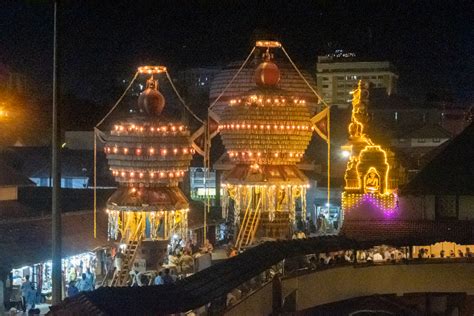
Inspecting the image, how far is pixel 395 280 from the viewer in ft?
72.5

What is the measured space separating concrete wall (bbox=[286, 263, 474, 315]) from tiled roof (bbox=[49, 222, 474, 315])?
2.49ft

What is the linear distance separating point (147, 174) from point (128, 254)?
7.78 feet

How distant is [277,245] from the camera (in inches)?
752

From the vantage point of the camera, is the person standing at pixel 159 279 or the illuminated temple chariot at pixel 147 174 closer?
the person standing at pixel 159 279

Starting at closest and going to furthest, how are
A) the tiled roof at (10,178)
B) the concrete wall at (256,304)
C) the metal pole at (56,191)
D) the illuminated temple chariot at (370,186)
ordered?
the metal pole at (56,191) < the concrete wall at (256,304) < the illuminated temple chariot at (370,186) < the tiled roof at (10,178)

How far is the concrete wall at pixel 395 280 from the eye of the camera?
836 inches

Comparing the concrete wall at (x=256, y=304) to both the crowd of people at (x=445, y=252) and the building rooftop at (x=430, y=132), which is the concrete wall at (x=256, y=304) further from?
the building rooftop at (x=430, y=132)

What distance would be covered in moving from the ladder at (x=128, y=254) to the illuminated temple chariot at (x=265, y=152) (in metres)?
3.78

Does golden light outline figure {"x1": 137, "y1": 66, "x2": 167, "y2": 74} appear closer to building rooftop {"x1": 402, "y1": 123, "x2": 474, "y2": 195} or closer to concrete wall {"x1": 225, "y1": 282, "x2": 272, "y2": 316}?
building rooftop {"x1": 402, "y1": 123, "x2": 474, "y2": 195}

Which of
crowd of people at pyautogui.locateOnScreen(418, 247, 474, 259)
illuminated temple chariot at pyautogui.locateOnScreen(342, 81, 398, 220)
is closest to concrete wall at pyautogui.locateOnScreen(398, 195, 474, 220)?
illuminated temple chariot at pyautogui.locateOnScreen(342, 81, 398, 220)

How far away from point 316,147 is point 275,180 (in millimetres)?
24307

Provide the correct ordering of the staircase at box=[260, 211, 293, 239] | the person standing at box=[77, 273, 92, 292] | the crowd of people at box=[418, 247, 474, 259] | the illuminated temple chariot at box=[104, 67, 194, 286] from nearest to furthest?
the person standing at box=[77, 273, 92, 292] → the illuminated temple chariot at box=[104, 67, 194, 286] → the crowd of people at box=[418, 247, 474, 259] → the staircase at box=[260, 211, 293, 239]

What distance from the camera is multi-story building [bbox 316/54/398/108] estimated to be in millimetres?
69312

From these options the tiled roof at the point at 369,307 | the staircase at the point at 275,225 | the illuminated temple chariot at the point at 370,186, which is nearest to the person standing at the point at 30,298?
the tiled roof at the point at 369,307
